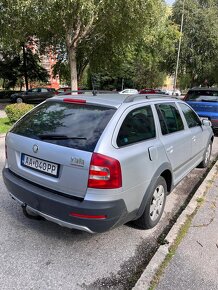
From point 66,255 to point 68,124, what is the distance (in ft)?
4.46

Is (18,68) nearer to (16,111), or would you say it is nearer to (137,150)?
(16,111)

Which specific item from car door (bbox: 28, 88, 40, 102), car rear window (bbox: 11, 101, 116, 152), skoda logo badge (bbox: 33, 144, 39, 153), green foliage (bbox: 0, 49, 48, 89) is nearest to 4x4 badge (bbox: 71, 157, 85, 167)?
car rear window (bbox: 11, 101, 116, 152)

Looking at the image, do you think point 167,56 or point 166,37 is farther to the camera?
point 167,56

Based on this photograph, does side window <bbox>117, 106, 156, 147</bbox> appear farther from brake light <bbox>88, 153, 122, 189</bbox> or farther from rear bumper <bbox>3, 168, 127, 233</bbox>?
rear bumper <bbox>3, 168, 127, 233</bbox>

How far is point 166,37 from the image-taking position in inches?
886

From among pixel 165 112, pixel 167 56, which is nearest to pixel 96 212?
pixel 165 112

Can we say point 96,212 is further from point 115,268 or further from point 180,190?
point 180,190

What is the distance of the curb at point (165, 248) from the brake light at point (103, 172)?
0.88 metres

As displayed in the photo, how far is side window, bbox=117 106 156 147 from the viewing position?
311cm

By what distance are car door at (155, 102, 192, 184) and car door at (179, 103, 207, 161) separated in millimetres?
236

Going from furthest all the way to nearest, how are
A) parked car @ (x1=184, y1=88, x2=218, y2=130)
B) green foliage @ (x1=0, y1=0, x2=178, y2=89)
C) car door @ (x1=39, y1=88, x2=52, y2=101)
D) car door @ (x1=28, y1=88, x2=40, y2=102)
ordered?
car door @ (x1=39, y1=88, x2=52, y2=101) < car door @ (x1=28, y1=88, x2=40, y2=102) < green foliage @ (x1=0, y1=0, x2=178, y2=89) < parked car @ (x1=184, y1=88, x2=218, y2=130)

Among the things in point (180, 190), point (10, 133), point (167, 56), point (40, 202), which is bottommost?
point (180, 190)

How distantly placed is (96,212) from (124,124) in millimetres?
930

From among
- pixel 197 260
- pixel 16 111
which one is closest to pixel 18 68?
pixel 16 111
